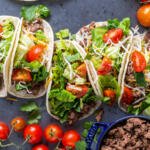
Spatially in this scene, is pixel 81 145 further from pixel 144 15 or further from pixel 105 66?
pixel 144 15

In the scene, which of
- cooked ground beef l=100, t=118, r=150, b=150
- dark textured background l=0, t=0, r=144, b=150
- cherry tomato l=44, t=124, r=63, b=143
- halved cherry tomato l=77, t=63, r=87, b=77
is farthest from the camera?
dark textured background l=0, t=0, r=144, b=150

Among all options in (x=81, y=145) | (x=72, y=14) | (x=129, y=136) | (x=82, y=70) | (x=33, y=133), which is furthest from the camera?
(x=72, y=14)

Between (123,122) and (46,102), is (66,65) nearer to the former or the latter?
(46,102)

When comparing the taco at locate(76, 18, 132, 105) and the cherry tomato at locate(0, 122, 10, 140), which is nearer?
the taco at locate(76, 18, 132, 105)

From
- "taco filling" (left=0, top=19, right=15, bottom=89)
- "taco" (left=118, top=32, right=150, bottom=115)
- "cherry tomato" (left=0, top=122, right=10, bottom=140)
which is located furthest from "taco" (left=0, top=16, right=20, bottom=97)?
"taco" (left=118, top=32, right=150, bottom=115)

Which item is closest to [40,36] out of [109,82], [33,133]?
[109,82]

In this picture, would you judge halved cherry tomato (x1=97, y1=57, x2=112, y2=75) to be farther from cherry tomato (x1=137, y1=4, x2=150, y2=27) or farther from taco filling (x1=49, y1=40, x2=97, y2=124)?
cherry tomato (x1=137, y1=4, x2=150, y2=27)

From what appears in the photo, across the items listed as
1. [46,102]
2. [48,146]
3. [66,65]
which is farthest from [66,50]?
[48,146]

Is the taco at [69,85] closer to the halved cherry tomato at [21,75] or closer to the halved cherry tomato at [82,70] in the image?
the halved cherry tomato at [82,70]
